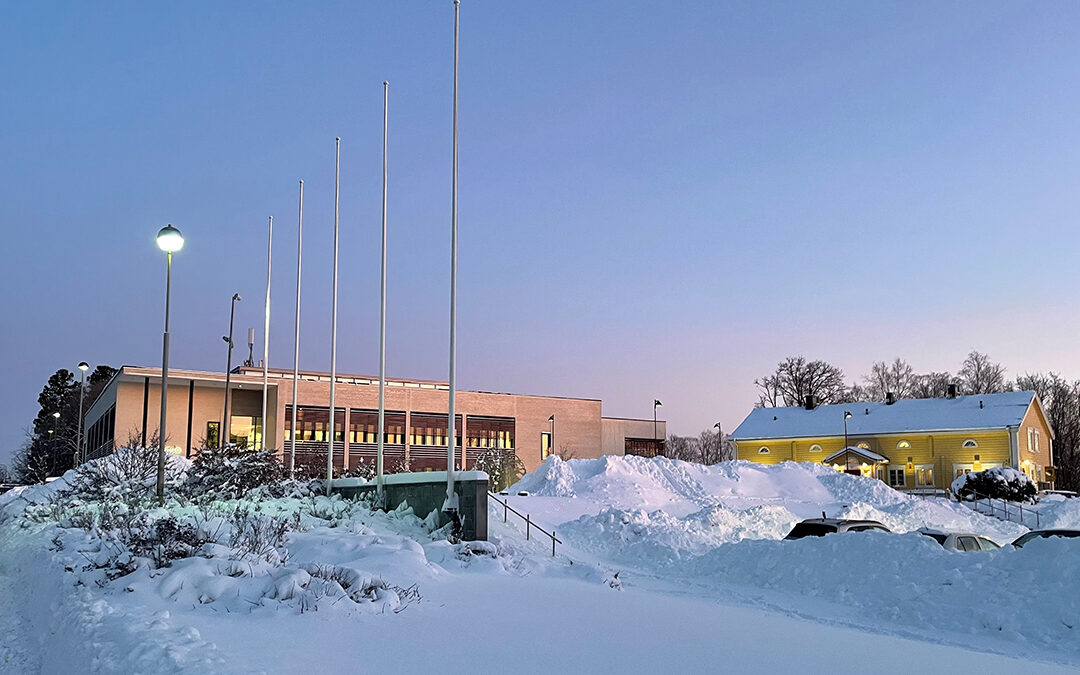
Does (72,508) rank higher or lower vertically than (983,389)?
lower

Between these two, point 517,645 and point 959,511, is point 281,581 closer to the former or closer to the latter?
point 517,645

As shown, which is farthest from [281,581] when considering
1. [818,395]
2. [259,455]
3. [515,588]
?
[818,395]

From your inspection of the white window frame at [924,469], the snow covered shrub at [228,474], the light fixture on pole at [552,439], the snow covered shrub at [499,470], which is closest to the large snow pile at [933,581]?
the snow covered shrub at [228,474]

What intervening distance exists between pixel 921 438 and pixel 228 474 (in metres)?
53.9

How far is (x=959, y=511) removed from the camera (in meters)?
39.9

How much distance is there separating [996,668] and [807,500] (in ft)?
111

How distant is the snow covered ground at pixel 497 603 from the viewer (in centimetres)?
941

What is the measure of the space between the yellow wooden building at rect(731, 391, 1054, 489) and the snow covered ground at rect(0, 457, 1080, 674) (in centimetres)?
4467

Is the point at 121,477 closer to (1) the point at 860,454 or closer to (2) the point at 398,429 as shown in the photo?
(2) the point at 398,429

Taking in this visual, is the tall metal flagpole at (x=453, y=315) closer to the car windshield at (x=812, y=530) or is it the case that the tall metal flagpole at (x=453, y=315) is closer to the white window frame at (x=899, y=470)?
the car windshield at (x=812, y=530)

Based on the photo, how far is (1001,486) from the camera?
141 ft

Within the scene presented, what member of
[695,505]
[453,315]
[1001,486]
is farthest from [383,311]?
[1001,486]

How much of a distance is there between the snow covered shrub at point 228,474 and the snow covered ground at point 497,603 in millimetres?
1548

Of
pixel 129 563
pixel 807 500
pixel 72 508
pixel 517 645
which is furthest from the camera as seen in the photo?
pixel 807 500
